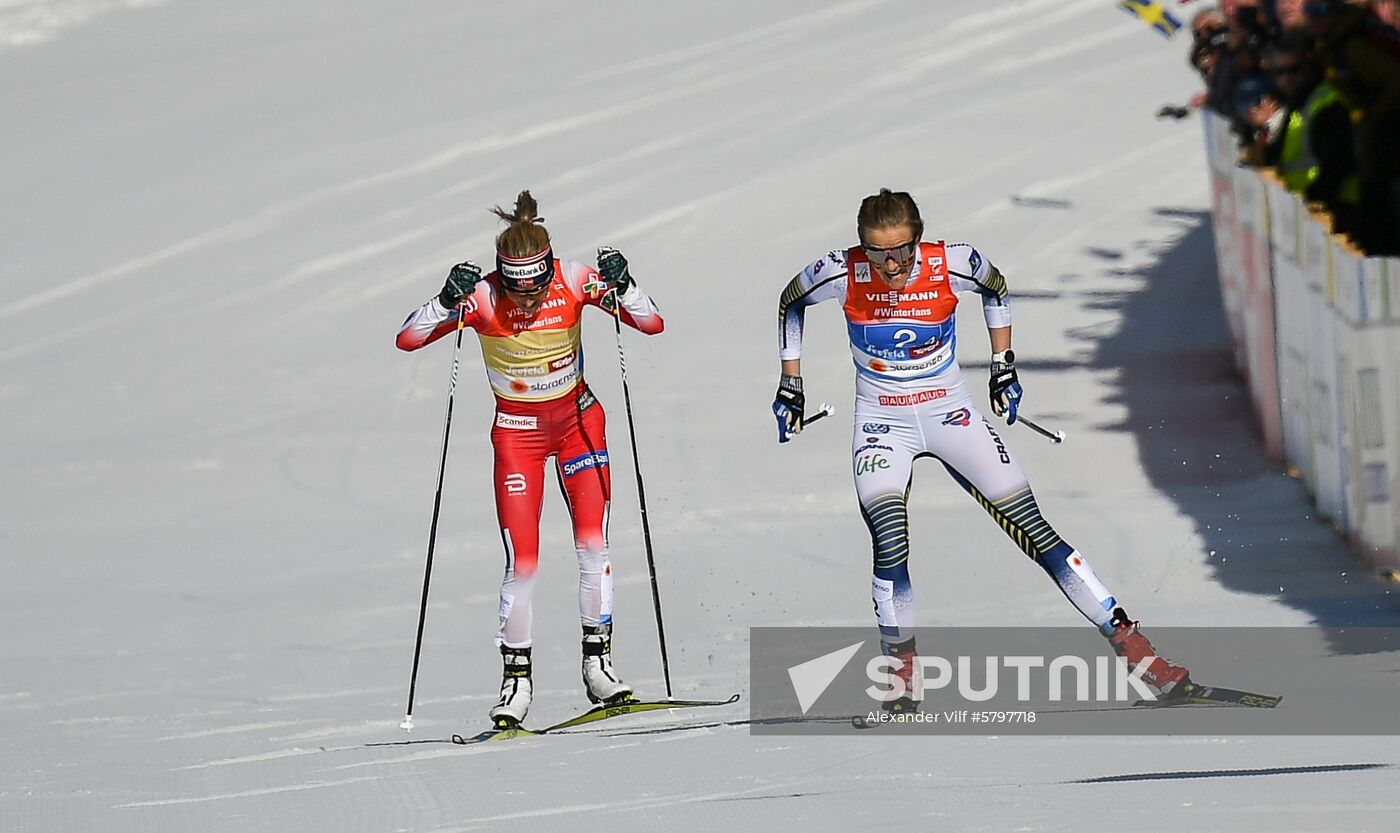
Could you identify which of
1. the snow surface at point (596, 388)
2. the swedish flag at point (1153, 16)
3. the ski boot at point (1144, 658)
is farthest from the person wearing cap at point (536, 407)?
the swedish flag at point (1153, 16)

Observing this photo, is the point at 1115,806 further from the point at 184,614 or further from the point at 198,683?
the point at 184,614

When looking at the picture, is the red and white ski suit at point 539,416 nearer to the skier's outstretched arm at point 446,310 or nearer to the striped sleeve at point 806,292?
the skier's outstretched arm at point 446,310

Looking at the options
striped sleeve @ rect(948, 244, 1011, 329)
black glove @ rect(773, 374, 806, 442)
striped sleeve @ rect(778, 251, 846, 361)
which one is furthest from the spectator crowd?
black glove @ rect(773, 374, 806, 442)

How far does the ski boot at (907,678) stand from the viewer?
8352mm

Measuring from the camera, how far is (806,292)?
855 cm

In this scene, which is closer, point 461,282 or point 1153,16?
point 461,282

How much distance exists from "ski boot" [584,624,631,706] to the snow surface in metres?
0.17

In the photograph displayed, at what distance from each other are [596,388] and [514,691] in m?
8.27

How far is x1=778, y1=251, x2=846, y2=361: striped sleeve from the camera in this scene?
845cm

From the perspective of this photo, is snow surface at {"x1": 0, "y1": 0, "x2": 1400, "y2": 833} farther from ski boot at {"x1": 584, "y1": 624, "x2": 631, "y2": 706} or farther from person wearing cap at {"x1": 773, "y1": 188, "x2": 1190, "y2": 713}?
person wearing cap at {"x1": 773, "y1": 188, "x2": 1190, "y2": 713}

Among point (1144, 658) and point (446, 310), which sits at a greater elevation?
point (446, 310)

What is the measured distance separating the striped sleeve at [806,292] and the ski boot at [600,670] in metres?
1.34

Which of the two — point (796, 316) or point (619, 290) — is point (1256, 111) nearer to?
point (796, 316)

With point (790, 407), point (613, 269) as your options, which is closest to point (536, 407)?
point (613, 269)
